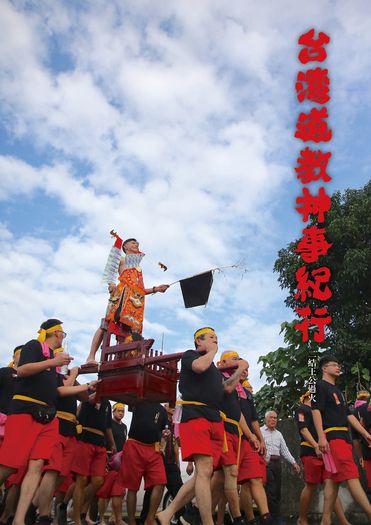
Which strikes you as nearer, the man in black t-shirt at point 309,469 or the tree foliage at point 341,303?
the man in black t-shirt at point 309,469

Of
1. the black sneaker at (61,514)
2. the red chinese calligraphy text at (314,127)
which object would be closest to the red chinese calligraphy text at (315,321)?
the red chinese calligraphy text at (314,127)

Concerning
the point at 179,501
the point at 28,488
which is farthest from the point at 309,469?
the point at 28,488

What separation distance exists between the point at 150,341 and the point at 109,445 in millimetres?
2524

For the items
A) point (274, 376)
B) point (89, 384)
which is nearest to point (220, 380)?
point (89, 384)

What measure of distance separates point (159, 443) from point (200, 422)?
1921 mm

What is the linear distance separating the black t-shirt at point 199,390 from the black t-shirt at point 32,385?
49.9 inches

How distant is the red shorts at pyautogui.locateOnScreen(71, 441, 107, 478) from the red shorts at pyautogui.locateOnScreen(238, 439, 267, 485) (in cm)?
184

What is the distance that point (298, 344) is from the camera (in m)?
15.7

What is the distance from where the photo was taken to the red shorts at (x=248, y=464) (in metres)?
6.12

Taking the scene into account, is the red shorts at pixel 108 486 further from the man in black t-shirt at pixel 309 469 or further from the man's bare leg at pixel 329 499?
the man's bare leg at pixel 329 499

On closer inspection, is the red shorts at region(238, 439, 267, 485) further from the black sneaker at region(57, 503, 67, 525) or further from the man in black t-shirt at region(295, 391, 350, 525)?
the black sneaker at region(57, 503, 67, 525)

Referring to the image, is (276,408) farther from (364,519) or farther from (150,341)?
(150,341)

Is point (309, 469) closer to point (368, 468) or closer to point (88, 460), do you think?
point (368, 468)

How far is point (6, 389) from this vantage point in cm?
658
